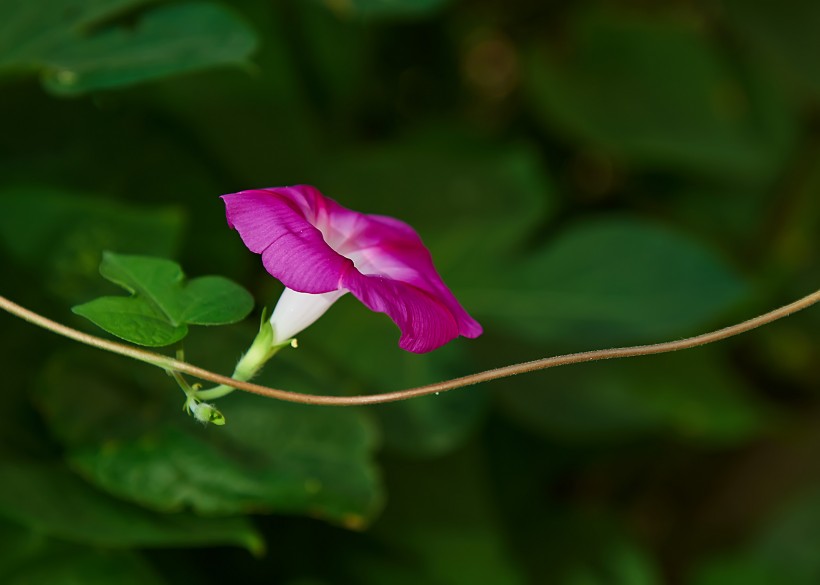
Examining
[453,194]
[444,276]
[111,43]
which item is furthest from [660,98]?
[111,43]

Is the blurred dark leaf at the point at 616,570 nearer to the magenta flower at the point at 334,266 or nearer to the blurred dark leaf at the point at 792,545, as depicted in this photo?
the blurred dark leaf at the point at 792,545

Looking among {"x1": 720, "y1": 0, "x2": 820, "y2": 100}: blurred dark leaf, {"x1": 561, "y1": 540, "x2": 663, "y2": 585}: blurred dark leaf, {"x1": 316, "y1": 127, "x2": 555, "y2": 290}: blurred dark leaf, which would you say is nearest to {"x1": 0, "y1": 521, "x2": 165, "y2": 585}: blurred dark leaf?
{"x1": 316, "y1": 127, "x2": 555, "y2": 290}: blurred dark leaf

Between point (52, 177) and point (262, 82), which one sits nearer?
point (52, 177)

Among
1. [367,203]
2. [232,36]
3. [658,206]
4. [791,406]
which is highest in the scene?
[232,36]

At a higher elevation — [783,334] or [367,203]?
[367,203]

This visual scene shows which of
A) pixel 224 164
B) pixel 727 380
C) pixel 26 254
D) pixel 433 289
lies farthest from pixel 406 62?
pixel 433 289

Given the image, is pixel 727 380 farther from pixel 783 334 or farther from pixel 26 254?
pixel 26 254

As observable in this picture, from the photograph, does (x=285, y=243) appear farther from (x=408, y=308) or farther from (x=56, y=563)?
(x=56, y=563)
